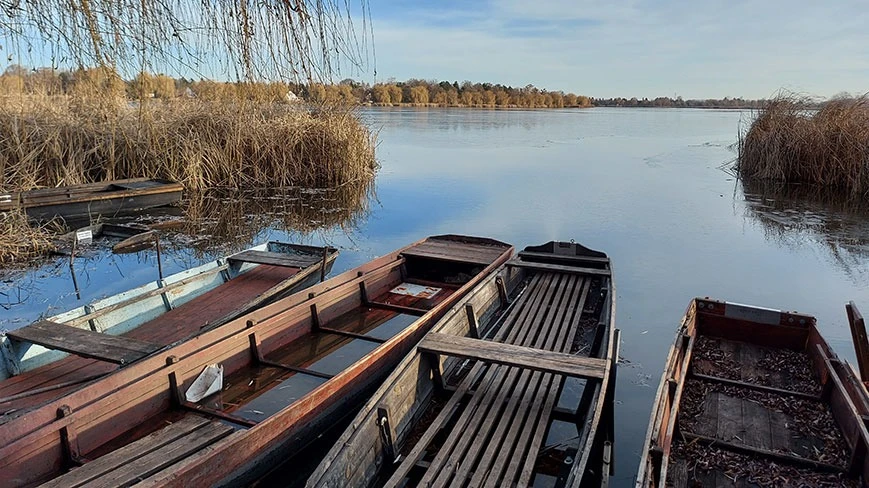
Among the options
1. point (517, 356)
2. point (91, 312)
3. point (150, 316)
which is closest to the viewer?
point (517, 356)

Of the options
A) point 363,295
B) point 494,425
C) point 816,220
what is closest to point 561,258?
point 363,295


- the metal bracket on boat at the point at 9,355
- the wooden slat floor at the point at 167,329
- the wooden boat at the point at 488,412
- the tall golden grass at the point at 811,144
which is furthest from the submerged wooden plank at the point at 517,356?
the tall golden grass at the point at 811,144

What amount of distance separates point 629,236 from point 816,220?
15.4 ft

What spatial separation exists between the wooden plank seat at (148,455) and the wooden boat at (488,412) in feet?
3.46

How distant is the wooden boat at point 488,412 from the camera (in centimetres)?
347

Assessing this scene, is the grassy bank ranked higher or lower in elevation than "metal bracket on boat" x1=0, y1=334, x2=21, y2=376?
higher

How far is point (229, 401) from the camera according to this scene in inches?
180

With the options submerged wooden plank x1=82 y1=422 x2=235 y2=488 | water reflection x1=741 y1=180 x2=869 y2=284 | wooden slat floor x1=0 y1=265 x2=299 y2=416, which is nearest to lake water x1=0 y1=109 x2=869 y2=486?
water reflection x1=741 y1=180 x2=869 y2=284

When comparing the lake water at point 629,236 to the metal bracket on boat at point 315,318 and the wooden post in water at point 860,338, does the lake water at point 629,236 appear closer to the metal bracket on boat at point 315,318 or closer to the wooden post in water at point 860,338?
the wooden post in water at point 860,338

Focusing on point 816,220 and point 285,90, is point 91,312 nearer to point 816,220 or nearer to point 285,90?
point 285,90

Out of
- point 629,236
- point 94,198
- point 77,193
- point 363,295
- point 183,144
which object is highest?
point 183,144

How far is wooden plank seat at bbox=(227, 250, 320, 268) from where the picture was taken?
23.5ft

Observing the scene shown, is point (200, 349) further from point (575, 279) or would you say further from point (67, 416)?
point (575, 279)

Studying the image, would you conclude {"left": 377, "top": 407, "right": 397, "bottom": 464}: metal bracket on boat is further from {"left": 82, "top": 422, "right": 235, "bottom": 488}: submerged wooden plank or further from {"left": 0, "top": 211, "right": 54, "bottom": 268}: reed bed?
{"left": 0, "top": 211, "right": 54, "bottom": 268}: reed bed
